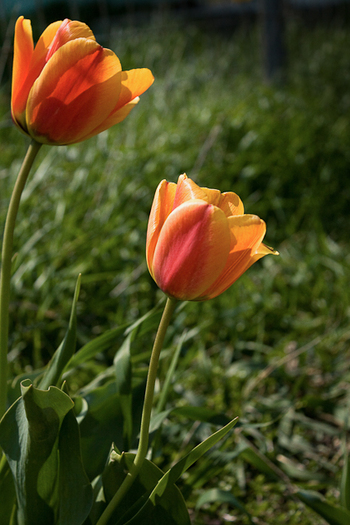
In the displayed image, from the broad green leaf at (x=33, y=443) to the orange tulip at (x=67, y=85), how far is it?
265 millimetres

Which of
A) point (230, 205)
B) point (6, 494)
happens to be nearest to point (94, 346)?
point (6, 494)

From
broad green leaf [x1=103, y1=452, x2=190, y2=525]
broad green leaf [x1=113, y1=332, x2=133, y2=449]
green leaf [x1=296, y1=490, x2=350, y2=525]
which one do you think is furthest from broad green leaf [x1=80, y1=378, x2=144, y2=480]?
green leaf [x1=296, y1=490, x2=350, y2=525]

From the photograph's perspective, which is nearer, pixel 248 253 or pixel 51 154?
pixel 248 253

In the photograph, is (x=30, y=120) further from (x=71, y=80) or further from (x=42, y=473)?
(x=42, y=473)

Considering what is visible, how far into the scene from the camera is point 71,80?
0.52 metres

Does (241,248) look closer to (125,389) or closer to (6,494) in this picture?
(125,389)

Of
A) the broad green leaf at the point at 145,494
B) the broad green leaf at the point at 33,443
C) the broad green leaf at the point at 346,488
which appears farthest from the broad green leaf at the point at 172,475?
the broad green leaf at the point at 346,488

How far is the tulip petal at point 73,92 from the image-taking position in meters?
0.51

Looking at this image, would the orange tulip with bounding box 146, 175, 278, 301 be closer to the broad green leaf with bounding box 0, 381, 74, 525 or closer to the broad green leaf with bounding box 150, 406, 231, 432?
the broad green leaf with bounding box 0, 381, 74, 525

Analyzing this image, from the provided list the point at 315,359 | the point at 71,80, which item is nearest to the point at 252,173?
the point at 315,359

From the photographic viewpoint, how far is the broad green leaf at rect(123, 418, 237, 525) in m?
0.52

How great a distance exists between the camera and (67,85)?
521mm

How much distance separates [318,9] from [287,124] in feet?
16.2

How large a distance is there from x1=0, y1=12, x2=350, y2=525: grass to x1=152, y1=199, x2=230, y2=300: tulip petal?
38cm
